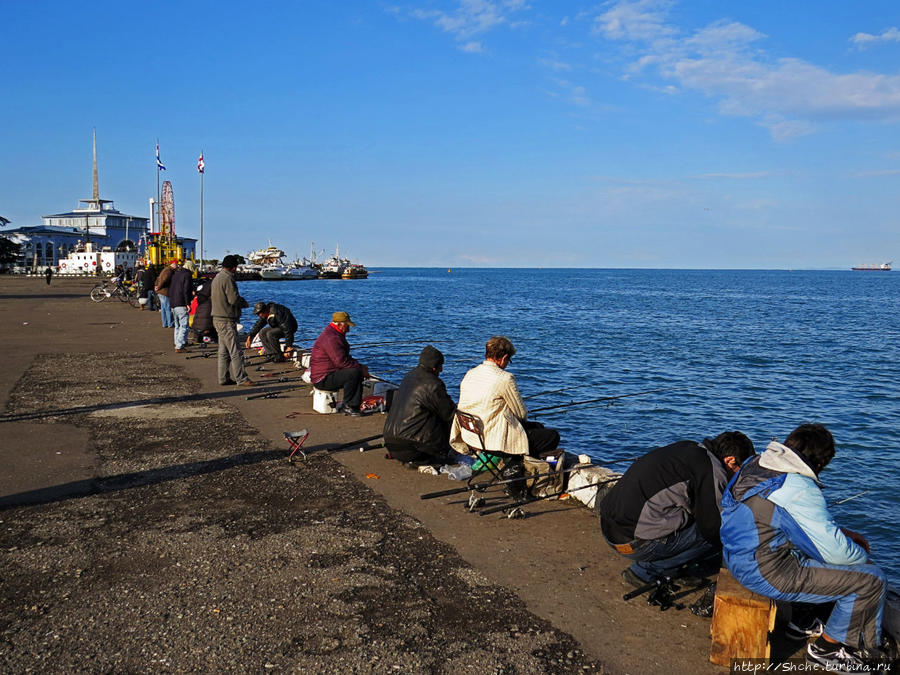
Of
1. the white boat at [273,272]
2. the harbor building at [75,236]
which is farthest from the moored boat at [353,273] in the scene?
the harbor building at [75,236]

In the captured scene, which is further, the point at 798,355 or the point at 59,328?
the point at 798,355

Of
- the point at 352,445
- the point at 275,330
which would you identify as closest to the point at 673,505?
the point at 352,445

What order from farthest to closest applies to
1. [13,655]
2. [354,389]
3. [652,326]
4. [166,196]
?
[166,196], [652,326], [354,389], [13,655]

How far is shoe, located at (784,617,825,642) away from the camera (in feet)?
13.6

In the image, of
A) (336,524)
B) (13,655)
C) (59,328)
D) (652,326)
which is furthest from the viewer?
(652,326)

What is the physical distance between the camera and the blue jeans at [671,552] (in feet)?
14.8

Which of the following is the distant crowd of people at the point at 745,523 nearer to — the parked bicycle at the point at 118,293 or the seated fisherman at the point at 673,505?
the seated fisherman at the point at 673,505

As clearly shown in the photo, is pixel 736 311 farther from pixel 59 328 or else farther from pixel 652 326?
pixel 59 328

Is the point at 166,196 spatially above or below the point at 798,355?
above

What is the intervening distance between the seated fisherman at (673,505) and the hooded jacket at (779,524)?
14.6 inches

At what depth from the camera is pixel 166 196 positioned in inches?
2302

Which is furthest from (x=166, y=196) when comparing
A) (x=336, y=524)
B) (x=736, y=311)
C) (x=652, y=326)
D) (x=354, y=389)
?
(x=336, y=524)

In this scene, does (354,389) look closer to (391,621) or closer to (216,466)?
(216,466)

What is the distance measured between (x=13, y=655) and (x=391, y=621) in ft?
6.81
